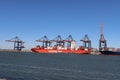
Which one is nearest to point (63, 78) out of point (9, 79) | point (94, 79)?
point (94, 79)

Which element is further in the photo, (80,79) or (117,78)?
(117,78)

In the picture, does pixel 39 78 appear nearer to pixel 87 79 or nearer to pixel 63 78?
pixel 63 78

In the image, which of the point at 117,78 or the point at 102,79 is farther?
the point at 117,78

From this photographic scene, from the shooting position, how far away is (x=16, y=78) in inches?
1855

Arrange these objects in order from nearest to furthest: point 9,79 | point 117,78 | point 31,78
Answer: point 9,79 → point 31,78 → point 117,78

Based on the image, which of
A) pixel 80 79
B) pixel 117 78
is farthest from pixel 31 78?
pixel 117 78

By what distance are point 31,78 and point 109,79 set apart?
13.8 meters

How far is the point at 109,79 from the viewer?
5066cm

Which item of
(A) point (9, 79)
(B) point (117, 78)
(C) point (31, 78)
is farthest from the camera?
(B) point (117, 78)

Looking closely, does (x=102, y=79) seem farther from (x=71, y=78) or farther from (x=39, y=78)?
(x=39, y=78)

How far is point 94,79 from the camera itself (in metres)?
48.9

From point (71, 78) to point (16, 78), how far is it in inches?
374

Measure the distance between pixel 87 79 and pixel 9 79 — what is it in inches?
531

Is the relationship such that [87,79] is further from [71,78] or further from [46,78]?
[46,78]
